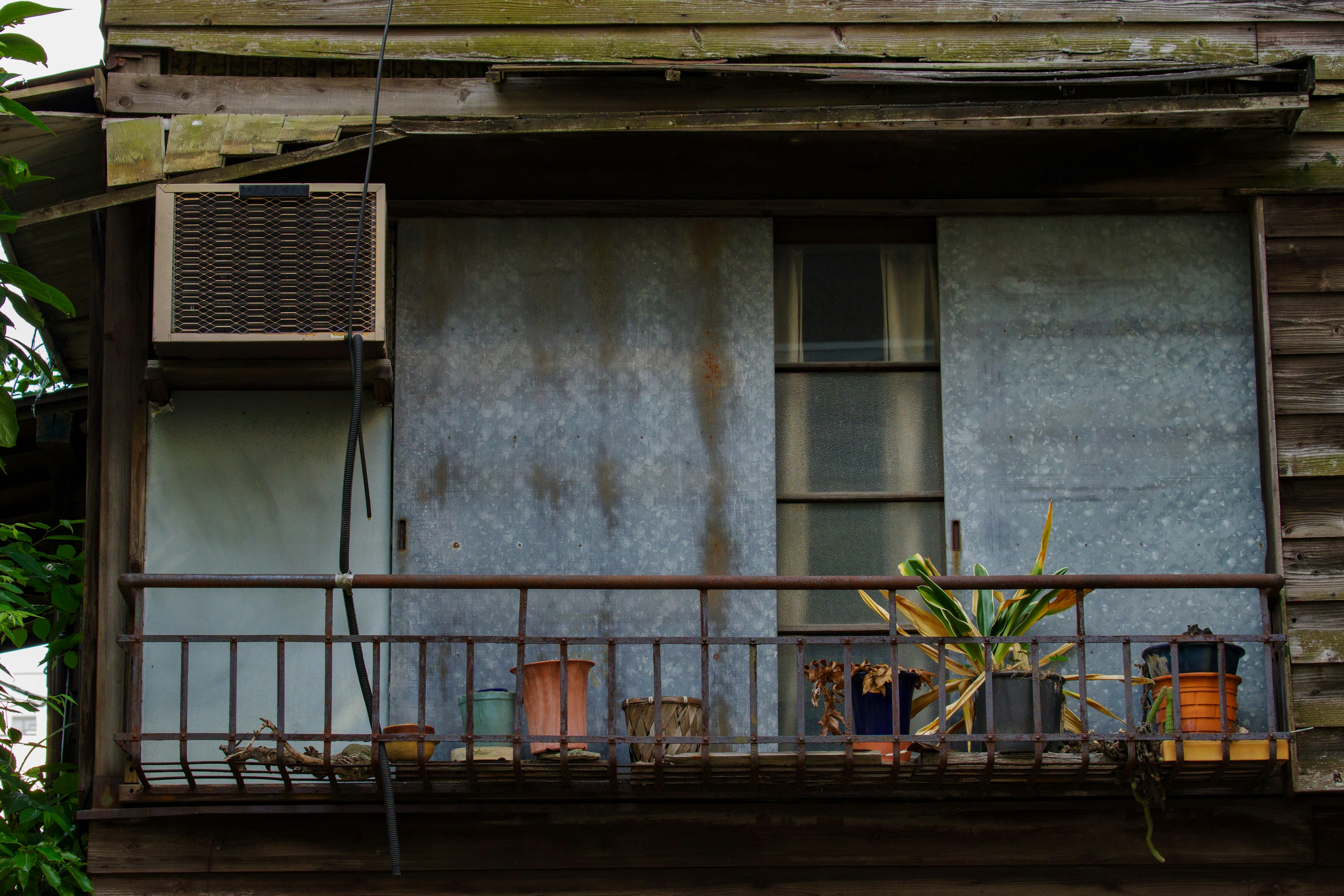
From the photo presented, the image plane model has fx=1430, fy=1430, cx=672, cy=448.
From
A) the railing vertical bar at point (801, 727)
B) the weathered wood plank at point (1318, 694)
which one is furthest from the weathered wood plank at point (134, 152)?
the weathered wood plank at point (1318, 694)

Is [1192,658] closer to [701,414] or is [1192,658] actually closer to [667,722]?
[667,722]

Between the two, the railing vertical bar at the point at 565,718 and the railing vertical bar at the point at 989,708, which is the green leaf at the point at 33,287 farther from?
the railing vertical bar at the point at 989,708

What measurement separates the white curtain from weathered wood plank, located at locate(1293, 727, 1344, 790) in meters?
2.18

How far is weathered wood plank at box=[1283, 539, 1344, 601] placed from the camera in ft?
19.1

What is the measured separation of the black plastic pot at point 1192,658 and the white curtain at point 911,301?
1.60 meters

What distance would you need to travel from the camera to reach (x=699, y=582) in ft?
17.1

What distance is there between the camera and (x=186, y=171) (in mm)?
5750

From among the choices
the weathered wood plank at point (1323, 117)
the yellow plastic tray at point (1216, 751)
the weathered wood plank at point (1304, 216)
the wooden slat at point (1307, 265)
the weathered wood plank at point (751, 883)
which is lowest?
the weathered wood plank at point (751, 883)

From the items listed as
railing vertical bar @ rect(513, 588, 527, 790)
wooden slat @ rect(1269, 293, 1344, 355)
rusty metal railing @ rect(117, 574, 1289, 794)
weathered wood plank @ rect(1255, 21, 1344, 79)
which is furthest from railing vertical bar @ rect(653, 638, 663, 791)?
weathered wood plank @ rect(1255, 21, 1344, 79)

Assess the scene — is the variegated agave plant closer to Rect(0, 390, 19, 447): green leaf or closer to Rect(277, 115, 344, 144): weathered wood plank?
Rect(277, 115, 344, 144): weathered wood plank

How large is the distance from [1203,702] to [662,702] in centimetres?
201

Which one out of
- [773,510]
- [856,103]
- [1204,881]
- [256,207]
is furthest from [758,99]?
[1204,881]

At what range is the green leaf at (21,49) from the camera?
17.8 feet

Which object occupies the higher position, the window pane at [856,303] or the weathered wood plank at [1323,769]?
the window pane at [856,303]
